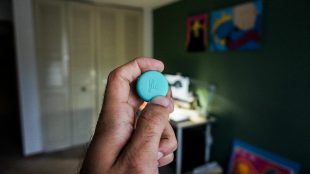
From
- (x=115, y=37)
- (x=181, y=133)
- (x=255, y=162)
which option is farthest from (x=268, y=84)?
(x=115, y=37)

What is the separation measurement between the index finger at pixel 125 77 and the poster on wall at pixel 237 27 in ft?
5.08

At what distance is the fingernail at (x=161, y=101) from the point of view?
0.53 meters

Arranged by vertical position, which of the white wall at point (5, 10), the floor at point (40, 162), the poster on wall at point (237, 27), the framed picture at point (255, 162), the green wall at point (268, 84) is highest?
the white wall at point (5, 10)

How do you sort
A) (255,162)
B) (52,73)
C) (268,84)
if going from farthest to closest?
(52,73), (255,162), (268,84)

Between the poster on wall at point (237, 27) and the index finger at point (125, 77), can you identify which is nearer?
the index finger at point (125, 77)

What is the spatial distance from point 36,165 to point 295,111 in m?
2.78

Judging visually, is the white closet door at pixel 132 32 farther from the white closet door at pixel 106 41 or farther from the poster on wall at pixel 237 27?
the poster on wall at pixel 237 27

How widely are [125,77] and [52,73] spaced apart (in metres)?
2.52

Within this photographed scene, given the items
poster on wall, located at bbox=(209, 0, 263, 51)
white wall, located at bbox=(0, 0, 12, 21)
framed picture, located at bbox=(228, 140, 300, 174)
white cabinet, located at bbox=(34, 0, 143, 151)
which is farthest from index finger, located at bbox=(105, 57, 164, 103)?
white wall, located at bbox=(0, 0, 12, 21)

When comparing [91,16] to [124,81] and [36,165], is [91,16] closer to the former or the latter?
[36,165]

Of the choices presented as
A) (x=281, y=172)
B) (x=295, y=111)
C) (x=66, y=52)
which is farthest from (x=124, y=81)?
(x=66, y=52)

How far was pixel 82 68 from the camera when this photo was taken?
9.50ft

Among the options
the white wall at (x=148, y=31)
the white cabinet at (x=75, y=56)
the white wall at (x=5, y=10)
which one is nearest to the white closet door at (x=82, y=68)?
the white cabinet at (x=75, y=56)

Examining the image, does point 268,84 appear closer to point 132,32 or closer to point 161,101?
point 161,101
